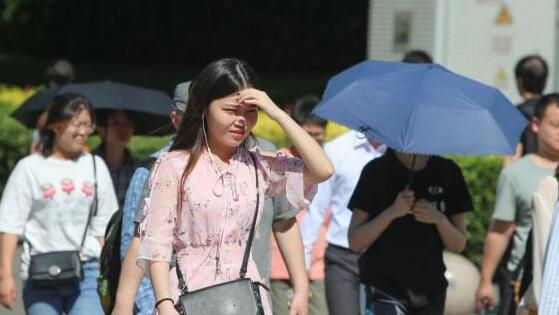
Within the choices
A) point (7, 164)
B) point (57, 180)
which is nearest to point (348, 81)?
point (57, 180)

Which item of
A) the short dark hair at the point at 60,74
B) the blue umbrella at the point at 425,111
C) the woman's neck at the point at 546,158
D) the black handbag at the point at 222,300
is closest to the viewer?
the black handbag at the point at 222,300

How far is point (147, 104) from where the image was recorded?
8.38 m

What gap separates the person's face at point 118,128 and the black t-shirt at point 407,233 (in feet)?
7.60

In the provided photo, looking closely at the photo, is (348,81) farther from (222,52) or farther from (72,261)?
(222,52)

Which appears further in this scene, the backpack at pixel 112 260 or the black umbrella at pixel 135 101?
the black umbrella at pixel 135 101

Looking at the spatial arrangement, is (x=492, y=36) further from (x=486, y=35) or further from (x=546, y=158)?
(x=546, y=158)

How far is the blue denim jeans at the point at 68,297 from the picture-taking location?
22.7 ft

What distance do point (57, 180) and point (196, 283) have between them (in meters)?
2.58

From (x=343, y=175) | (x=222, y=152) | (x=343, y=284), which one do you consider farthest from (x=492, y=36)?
(x=222, y=152)

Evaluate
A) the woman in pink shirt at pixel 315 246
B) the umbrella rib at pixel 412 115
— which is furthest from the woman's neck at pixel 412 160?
the woman in pink shirt at pixel 315 246

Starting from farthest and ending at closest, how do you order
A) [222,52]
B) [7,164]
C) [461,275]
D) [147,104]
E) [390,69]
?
1. [222,52]
2. [7,164]
3. [461,275]
4. [147,104]
5. [390,69]

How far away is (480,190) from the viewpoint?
11797mm

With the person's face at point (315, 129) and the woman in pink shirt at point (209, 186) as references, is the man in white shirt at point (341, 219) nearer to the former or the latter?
the person's face at point (315, 129)

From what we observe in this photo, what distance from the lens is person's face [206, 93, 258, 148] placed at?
4.56 metres
